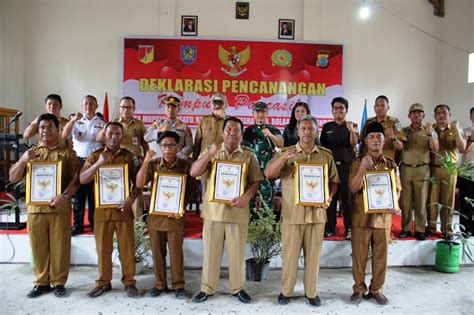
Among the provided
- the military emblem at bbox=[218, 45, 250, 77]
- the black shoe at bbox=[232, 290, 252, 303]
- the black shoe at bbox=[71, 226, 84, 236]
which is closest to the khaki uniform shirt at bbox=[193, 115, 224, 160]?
the black shoe at bbox=[71, 226, 84, 236]

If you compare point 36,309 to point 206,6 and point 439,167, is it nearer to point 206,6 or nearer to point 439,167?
point 439,167

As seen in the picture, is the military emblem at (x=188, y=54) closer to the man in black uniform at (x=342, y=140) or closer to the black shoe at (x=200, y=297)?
the man in black uniform at (x=342, y=140)

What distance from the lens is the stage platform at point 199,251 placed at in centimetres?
360

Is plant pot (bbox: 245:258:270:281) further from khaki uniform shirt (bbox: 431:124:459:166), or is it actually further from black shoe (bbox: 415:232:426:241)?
khaki uniform shirt (bbox: 431:124:459:166)

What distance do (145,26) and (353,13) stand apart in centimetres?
415

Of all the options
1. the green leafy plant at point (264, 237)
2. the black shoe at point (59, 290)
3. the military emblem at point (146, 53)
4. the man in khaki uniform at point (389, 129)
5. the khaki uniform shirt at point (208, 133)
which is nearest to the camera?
the black shoe at point (59, 290)

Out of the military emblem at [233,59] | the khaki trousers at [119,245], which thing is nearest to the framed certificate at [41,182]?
the khaki trousers at [119,245]

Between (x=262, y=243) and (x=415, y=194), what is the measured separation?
1.94 meters

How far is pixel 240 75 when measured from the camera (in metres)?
6.73

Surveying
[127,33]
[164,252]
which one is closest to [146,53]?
[127,33]

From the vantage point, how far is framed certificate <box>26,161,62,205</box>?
268cm

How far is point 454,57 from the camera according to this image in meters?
6.89

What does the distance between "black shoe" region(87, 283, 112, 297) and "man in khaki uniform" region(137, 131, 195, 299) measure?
38cm

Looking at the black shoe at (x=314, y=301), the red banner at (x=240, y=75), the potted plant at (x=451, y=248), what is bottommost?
the black shoe at (x=314, y=301)
